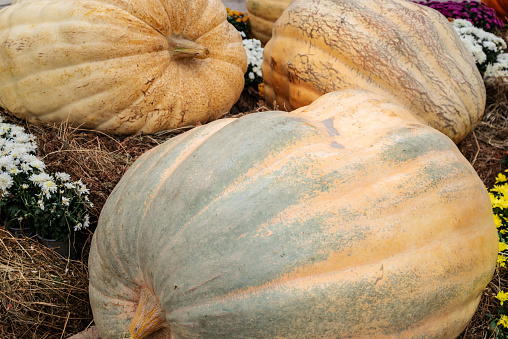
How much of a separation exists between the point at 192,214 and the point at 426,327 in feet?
2.43

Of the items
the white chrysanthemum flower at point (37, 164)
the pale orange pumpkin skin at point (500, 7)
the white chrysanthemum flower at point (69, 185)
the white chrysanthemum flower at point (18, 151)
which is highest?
the pale orange pumpkin skin at point (500, 7)

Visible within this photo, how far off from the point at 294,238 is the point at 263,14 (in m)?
3.28

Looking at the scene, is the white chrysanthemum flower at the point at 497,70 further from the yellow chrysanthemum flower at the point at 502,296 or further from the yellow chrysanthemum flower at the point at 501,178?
the yellow chrysanthemum flower at the point at 502,296

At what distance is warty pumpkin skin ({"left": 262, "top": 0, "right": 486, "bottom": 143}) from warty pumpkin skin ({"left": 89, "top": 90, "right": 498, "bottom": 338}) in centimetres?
79

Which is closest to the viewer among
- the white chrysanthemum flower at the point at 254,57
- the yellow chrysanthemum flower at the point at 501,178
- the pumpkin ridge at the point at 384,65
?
the pumpkin ridge at the point at 384,65

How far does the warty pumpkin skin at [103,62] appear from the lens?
2.08m

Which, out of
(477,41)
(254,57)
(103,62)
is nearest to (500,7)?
(477,41)

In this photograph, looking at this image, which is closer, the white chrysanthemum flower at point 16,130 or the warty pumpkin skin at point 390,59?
the white chrysanthemum flower at point 16,130

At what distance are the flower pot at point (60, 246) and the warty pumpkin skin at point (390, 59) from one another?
56.3 inches

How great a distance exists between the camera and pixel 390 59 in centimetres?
226

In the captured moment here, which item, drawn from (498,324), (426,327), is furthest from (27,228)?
(498,324)

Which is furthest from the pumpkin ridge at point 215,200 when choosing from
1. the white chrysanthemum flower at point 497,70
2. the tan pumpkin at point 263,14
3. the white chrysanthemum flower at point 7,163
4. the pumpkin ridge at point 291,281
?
the tan pumpkin at point 263,14

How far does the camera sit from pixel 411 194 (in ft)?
4.26

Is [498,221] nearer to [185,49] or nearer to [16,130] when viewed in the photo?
[185,49]
